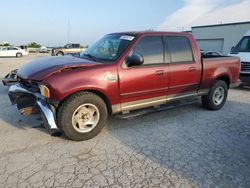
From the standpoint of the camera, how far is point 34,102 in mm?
4195

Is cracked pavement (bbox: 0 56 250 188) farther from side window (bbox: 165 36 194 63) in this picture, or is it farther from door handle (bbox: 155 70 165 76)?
side window (bbox: 165 36 194 63)

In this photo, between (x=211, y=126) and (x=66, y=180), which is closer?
(x=66, y=180)

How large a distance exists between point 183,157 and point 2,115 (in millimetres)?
3912

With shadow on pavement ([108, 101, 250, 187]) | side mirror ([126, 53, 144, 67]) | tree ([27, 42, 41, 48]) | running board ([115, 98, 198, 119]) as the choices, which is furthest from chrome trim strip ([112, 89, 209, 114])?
tree ([27, 42, 41, 48])

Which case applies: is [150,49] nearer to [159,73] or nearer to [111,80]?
[159,73]

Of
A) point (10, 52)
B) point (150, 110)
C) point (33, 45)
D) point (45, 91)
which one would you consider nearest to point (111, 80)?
point (45, 91)

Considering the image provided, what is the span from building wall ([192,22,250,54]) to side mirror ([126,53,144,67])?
23578 millimetres

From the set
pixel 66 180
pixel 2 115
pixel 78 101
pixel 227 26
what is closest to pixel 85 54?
pixel 78 101

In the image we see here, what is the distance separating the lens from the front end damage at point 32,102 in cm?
379

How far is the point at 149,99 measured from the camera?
482cm

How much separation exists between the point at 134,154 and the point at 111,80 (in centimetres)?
130

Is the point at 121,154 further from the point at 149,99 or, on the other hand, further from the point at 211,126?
the point at 211,126

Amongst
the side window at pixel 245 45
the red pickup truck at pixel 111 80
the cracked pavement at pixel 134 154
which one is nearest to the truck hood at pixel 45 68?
the red pickup truck at pixel 111 80

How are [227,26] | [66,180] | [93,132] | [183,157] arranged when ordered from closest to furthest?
[66,180] < [183,157] < [93,132] < [227,26]
